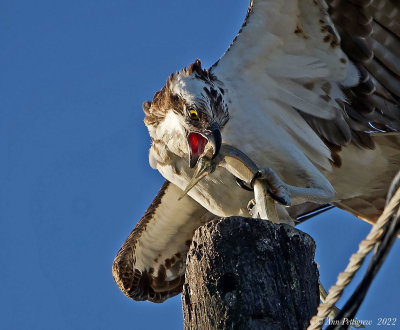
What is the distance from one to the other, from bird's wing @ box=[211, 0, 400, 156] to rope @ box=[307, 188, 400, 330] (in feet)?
14.2

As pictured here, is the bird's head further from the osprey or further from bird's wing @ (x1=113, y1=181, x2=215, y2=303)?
bird's wing @ (x1=113, y1=181, x2=215, y2=303)

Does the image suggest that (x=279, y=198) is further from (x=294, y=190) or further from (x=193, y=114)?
(x=193, y=114)

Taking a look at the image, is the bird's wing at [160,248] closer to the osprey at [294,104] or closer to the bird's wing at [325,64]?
the osprey at [294,104]

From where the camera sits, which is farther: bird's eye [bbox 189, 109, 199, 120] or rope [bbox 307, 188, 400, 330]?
bird's eye [bbox 189, 109, 199, 120]

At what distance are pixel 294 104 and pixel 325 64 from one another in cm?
48

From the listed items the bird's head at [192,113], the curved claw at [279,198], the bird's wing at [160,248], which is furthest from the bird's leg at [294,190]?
the bird's wing at [160,248]

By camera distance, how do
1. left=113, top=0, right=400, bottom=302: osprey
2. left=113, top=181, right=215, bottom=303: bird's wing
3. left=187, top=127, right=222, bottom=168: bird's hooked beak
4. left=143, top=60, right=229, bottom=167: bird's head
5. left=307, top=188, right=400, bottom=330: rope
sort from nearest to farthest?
left=307, top=188, right=400, bottom=330: rope
left=187, top=127, right=222, bottom=168: bird's hooked beak
left=143, top=60, right=229, bottom=167: bird's head
left=113, top=0, right=400, bottom=302: osprey
left=113, top=181, right=215, bottom=303: bird's wing

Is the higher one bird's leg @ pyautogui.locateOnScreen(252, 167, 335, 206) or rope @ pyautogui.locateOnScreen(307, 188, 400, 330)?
rope @ pyautogui.locateOnScreen(307, 188, 400, 330)

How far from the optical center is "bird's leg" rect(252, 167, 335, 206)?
21.3 feet

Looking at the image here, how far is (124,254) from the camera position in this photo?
29.8 feet

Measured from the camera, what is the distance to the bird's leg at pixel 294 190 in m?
6.48

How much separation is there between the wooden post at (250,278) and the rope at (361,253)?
1.10 m

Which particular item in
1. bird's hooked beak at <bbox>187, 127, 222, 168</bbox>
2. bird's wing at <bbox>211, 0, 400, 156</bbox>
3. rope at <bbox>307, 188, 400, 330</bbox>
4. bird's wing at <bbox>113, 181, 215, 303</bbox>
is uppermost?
rope at <bbox>307, 188, 400, 330</bbox>

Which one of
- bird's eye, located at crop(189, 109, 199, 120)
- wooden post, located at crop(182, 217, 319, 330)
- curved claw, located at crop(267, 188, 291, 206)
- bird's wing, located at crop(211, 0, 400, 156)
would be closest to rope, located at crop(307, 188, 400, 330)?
wooden post, located at crop(182, 217, 319, 330)
